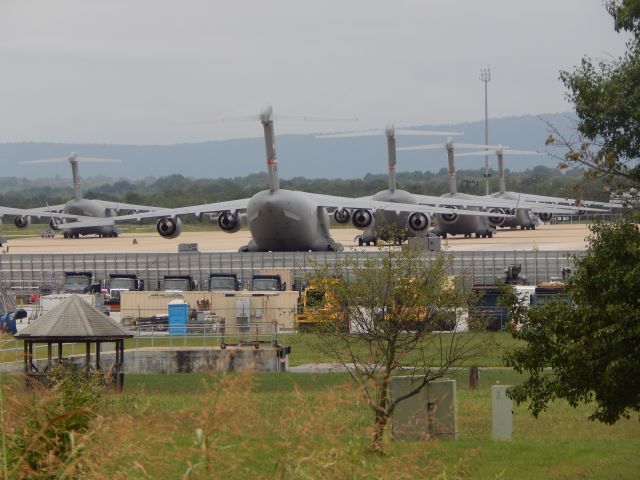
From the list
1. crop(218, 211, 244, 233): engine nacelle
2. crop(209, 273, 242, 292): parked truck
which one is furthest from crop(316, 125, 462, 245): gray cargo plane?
crop(209, 273, 242, 292): parked truck

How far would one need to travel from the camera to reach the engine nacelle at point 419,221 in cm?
7662

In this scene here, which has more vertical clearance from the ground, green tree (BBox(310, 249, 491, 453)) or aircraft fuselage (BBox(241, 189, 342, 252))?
aircraft fuselage (BBox(241, 189, 342, 252))

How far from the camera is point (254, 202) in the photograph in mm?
64188

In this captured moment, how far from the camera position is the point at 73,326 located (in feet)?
93.1

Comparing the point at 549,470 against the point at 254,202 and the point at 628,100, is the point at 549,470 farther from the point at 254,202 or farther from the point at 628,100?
the point at 254,202

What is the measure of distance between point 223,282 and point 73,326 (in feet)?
96.6

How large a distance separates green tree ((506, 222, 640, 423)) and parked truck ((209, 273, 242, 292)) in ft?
124

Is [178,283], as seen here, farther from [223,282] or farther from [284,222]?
[284,222]

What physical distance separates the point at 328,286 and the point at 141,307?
24.6 metres

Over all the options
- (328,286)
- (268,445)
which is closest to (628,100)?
(328,286)

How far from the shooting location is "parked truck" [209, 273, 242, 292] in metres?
57.3

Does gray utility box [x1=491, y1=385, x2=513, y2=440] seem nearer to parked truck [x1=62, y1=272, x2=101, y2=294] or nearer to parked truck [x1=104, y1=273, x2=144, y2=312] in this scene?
parked truck [x1=104, y1=273, x2=144, y2=312]

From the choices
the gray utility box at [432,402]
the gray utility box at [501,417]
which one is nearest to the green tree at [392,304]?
the gray utility box at [432,402]

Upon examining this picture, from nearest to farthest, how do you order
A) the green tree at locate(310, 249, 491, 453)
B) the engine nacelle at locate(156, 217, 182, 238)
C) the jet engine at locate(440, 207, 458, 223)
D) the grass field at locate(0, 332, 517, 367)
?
1. the green tree at locate(310, 249, 491, 453)
2. the grass field at locate(0, 332, 517, 367)
3. the engine nacelle at locate(156, 217, 182, 238)
4. the jet engine at locate(440, 207, 458, 223)
